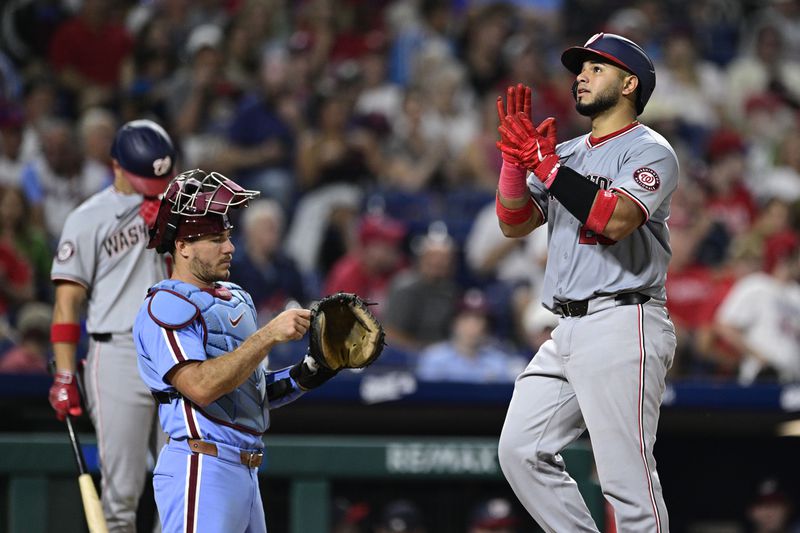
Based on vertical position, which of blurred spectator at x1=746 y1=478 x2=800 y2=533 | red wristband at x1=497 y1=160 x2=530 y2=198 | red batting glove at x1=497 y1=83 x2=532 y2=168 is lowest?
blurred spectator at x1=746 y1=478 x2=800 y2=533

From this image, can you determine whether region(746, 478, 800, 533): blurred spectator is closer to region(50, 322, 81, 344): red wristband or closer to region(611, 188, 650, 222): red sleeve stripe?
region(611, 188, 650, 222): red sleeve stripe

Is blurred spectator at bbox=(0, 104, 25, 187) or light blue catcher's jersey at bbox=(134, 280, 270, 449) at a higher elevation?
blurred spectator at bbox=(0, 104, 25, 187)

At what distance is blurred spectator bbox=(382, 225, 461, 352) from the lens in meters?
7.37

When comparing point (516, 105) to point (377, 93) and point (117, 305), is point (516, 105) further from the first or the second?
point (377, 93)

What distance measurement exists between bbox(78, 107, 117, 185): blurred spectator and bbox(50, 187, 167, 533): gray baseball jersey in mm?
3339

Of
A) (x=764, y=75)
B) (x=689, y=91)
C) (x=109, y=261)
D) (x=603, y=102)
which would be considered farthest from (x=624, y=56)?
(x=764, y=75)

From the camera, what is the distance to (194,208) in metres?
3.40

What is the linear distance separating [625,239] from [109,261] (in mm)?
2016

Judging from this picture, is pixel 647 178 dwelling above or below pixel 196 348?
above

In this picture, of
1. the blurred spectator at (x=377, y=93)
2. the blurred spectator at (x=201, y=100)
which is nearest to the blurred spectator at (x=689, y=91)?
the blurred spectator at (x=377, y=93)

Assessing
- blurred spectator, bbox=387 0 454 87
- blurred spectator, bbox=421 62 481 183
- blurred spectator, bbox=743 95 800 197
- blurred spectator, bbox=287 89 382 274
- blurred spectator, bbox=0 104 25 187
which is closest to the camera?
blurred spectator, bbox=0 104 25 187

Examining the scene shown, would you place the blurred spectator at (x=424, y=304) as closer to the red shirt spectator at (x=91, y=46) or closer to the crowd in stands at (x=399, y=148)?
the crowd in stands at (x=399, y=148)

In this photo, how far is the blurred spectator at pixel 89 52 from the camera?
29.2ft

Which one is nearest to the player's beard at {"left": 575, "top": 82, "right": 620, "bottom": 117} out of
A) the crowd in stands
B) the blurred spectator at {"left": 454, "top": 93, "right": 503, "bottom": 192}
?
the crowd in stands
